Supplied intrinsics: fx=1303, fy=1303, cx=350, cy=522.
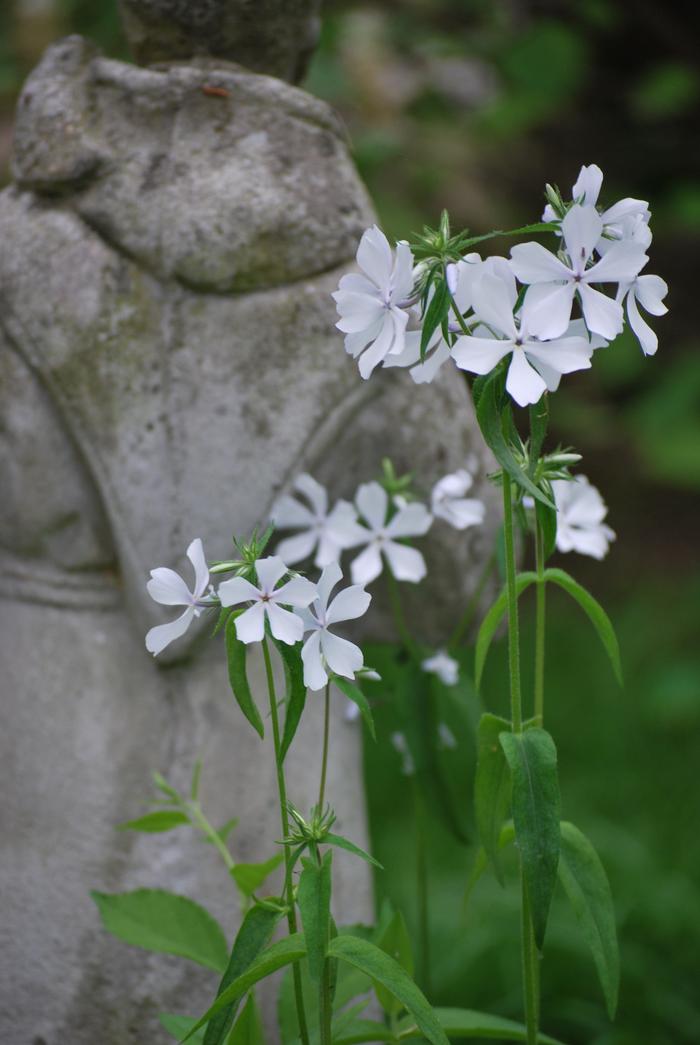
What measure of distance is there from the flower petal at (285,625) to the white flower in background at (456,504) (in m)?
0.48

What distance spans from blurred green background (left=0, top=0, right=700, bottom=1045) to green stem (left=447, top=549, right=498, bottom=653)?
72 centimetres

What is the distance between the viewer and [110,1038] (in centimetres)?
141

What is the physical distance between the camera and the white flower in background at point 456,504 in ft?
4.74

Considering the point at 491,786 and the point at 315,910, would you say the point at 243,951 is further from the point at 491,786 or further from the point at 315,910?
the point at 491,786

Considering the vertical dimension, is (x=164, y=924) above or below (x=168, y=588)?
below

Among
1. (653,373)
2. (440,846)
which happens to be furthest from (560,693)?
(653,373)

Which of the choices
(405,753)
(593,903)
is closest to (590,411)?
(405,753)

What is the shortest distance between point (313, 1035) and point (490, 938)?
1170 millimetres

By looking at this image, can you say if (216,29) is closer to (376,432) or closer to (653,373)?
(376,432)

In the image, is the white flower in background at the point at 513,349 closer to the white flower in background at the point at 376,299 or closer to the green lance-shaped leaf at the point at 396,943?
the white flower in background at the point at 376,299

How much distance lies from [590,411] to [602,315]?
379 cm

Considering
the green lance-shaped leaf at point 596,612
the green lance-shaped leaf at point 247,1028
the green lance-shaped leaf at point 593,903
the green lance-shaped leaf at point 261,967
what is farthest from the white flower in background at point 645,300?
the green lance-shaped leaf at point 247,1028

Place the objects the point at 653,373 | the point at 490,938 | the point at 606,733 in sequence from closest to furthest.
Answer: the point at 490,938 → the point at 606,733 → the point at 653,373

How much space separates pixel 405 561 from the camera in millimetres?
1447
